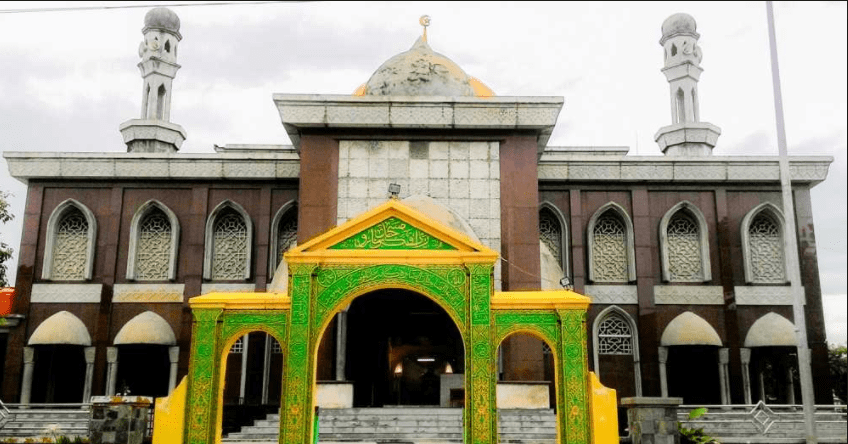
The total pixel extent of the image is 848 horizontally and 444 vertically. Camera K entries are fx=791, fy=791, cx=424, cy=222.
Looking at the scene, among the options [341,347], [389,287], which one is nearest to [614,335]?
[341,347]

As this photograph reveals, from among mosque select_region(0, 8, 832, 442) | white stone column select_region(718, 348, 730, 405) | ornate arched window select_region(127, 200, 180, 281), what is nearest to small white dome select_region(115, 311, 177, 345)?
mosque select_region(0, 8, 832, 442)

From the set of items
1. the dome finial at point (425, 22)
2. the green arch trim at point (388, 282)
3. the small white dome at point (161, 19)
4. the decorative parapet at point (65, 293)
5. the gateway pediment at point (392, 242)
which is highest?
the small white dome at point (161, 19)

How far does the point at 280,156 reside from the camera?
21203mm

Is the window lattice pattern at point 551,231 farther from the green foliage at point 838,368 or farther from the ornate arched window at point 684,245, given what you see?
the green foliage at point 838,368

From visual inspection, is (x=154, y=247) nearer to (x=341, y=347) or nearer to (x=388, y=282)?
(x=341, y=347)

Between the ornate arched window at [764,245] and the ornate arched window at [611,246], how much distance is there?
302 centimetres

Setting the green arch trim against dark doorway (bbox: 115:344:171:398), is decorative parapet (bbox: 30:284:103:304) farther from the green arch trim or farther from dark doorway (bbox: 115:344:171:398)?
the green arch trim

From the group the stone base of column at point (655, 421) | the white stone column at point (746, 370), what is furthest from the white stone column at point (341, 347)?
the white stone column at point (746, 370)

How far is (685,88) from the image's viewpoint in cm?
2597

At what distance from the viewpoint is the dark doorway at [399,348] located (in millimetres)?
18734

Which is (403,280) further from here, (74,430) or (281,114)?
(74,430)

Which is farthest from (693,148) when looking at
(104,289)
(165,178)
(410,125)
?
(104,289)

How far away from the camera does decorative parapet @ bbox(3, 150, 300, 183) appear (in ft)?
68.6

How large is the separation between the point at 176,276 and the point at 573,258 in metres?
10.4
